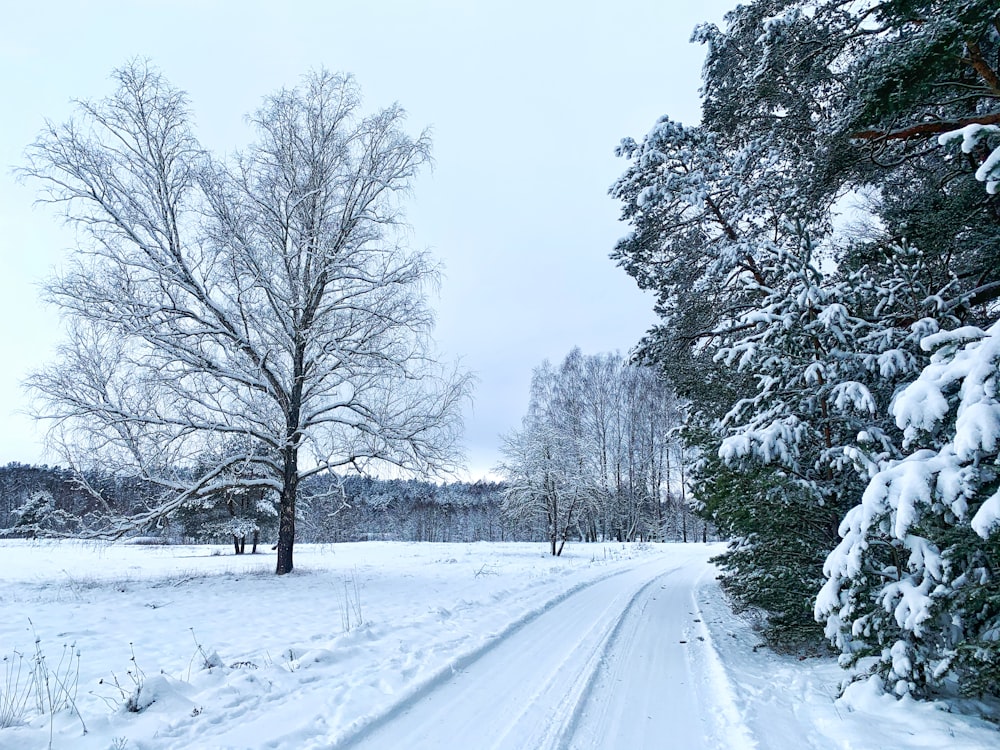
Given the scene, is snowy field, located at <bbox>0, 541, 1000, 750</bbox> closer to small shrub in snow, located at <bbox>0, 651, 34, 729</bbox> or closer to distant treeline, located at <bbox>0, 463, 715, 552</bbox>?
small shrub in snow, located at <bbox>0, 651, 34, 729</bbox>

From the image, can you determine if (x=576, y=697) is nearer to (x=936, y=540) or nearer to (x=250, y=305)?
(x=936, y=540)

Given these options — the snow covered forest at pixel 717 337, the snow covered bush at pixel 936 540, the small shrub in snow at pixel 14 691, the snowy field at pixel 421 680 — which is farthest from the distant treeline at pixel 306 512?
the snow covered bush at pixel 936 540

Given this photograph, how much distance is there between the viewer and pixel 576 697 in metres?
3.97

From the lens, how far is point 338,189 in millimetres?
11938

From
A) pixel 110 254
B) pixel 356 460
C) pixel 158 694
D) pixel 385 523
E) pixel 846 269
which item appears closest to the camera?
pixel 158 694

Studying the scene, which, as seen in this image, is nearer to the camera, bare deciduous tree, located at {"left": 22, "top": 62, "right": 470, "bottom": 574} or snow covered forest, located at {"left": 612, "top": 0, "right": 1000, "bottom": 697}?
snow covered forest, located at {"left": 612, "top": 0, "right": 1000, "bottom": 697}

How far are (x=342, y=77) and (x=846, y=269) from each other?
11842mm

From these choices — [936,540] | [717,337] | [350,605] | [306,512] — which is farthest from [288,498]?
[936,540]

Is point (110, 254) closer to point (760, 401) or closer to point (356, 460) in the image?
point (356, 460)

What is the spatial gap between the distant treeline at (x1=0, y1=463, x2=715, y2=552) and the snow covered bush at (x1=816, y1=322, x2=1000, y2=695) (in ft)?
31.8

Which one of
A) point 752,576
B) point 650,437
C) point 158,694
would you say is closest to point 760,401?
point 752,576

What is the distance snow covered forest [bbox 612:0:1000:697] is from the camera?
308 centimetres

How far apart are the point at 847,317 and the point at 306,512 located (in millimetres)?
13509

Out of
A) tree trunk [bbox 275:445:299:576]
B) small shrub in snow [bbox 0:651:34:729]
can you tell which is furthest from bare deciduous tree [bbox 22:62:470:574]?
small shrub in snow [bbox 0:651:34:729]
